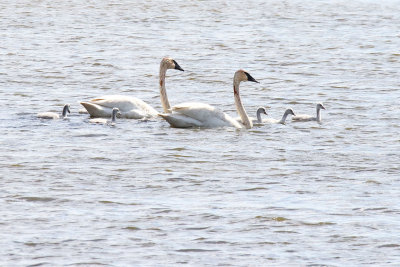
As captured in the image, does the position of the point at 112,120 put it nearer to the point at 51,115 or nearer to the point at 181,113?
the point at 51,115

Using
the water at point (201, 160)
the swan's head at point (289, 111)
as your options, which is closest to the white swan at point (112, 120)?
the water at point (201, 160)

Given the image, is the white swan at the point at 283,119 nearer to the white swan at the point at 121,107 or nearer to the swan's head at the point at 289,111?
the swan's head at the point at 289,111

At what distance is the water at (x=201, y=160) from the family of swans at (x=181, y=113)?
200 millimetres

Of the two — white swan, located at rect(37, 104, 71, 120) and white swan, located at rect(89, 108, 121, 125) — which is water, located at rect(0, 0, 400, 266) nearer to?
white swan, located at rect(37, 104, 71, 120)

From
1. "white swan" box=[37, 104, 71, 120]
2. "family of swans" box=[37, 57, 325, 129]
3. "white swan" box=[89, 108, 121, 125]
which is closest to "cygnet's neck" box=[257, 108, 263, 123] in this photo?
"family of swans" box=[37, 57, 325, 129]

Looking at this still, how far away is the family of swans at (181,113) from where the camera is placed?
15586mm

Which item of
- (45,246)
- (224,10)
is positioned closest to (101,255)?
(45,246)

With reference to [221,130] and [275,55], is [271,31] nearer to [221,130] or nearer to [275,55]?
[275,55]

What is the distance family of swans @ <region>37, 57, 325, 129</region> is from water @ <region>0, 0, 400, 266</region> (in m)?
Answer: 0.20

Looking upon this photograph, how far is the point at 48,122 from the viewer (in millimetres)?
15820

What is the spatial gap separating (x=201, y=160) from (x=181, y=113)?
2661 millimetres

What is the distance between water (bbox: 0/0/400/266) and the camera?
363 inches

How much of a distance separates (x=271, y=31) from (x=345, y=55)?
18.8 ft

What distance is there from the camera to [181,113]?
15.7m
